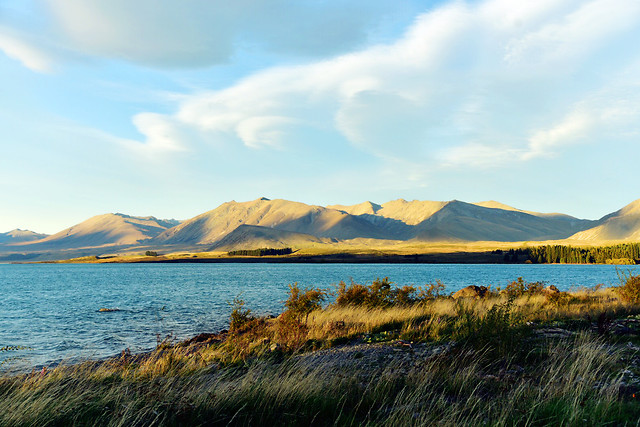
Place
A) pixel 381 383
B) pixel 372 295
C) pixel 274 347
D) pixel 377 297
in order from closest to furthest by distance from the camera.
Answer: pixel 381 383 < pixel 274 347 < pixel 377 297 < pixel 372 295

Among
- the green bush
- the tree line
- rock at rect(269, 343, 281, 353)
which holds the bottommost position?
the tree line

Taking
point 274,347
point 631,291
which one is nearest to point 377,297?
point 274,347

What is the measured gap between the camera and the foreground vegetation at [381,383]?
6.83m

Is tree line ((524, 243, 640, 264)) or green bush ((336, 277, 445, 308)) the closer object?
green bush ((336, 277, 445, 308))

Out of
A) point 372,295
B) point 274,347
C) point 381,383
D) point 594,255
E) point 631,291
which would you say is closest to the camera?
point 381,383

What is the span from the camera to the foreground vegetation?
22.4ft

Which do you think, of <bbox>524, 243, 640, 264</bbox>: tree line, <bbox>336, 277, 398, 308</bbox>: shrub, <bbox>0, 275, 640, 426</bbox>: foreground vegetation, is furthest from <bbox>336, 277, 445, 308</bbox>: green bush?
<bbox>524, 243, 640, 264</bbox>: tree line

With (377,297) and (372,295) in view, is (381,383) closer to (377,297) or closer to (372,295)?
(377,297)

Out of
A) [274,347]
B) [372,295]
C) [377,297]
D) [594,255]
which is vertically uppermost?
[372,295]

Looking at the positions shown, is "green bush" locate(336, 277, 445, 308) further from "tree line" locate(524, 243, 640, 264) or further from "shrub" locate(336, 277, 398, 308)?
"tree line" locate(524, 243, 640, 264)

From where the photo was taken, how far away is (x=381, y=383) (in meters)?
8.62

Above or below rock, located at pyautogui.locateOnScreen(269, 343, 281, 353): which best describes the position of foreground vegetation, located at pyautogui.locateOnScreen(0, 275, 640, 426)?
above

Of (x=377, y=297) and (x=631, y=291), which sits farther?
(x=377, y=297)

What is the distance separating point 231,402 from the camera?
7285mm
